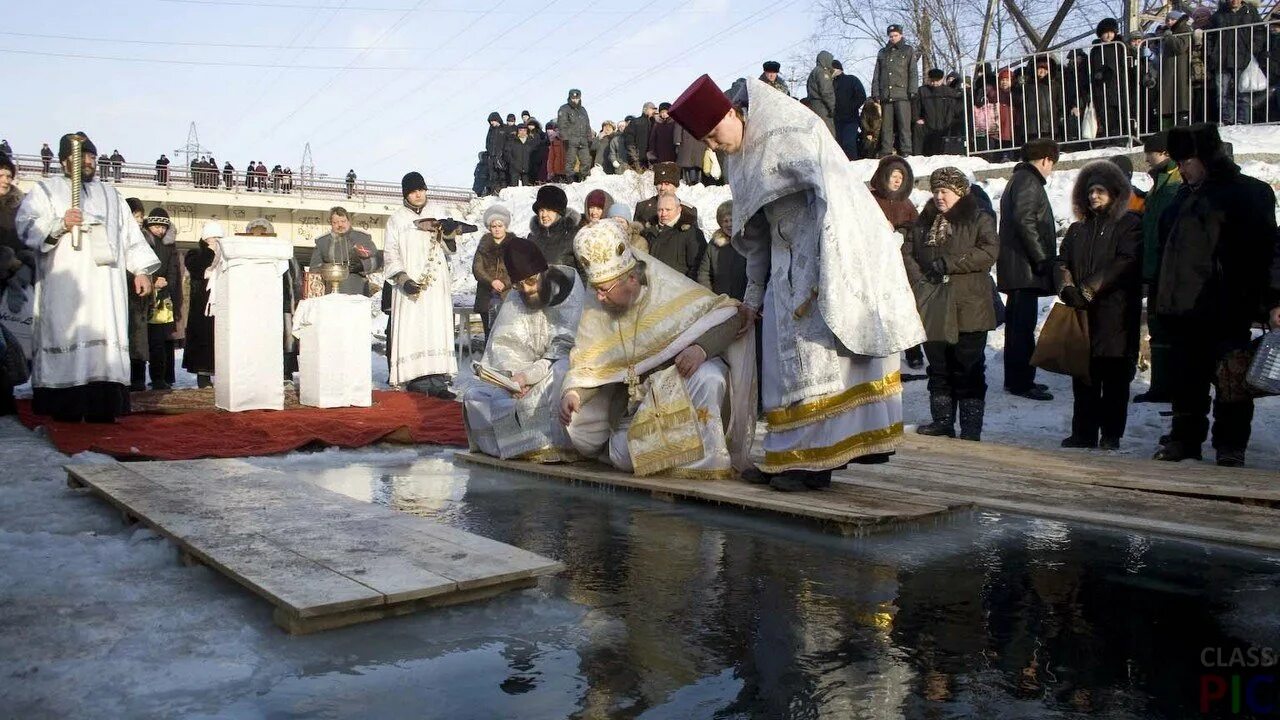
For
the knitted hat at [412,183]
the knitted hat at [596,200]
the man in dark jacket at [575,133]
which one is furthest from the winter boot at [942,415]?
the man in dark jacket at [575,133]

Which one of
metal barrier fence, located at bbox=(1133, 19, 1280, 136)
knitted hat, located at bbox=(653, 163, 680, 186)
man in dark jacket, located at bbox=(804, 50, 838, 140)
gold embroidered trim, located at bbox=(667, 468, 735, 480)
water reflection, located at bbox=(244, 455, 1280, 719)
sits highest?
man in dark jacket, located at bbox=(804, 50, 838, 140)

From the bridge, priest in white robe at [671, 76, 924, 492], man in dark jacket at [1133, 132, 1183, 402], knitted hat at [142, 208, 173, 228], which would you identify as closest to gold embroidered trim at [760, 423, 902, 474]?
priest in white robe at [671, 76, 924, 492]

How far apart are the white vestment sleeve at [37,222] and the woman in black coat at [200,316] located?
11.0ft

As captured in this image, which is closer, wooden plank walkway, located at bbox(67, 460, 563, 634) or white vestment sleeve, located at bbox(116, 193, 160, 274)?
wooden plank walkway, located at bbox(67, 460, 563, 634)

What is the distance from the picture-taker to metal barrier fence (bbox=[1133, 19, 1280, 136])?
11.4 metres

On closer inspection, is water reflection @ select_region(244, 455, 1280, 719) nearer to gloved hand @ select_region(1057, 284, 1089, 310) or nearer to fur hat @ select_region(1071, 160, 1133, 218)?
gloved hand @ select_region(1057, 284, 1089, 310)

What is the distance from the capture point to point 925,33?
98.4 feet

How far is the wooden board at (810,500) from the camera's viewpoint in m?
4.23

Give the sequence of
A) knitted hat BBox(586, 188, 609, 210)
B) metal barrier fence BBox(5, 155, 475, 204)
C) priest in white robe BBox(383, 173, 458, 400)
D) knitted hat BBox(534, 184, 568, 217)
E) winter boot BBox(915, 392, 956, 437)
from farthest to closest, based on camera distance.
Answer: metal barrier fence BBox(5, 155, 475, 204)
priest in white robe BBox(383, 173, 458, 400)
knitted hat BBox(586, 188, 609, 210)
knitted hat BBox(534, 184, 568, 217)
winter boot BBox(915, 392, 956, 437)

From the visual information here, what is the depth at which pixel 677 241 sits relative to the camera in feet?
31.2

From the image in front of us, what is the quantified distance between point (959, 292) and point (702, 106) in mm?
3273

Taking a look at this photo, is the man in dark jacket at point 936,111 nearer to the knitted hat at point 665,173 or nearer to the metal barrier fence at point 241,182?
the knitted hat at point 665,173

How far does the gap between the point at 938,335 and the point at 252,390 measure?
5297 mm

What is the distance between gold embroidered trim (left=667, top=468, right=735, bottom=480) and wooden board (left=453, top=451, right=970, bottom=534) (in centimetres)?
7
